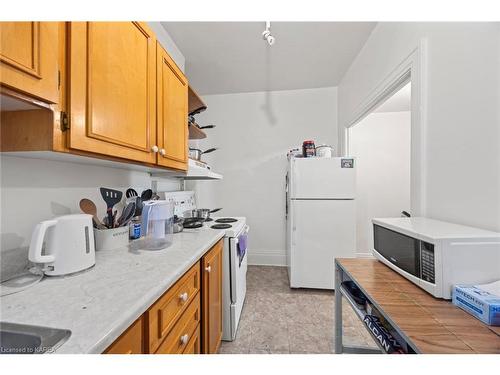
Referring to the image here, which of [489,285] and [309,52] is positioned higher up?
[309,52]

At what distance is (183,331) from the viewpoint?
34.3 inches

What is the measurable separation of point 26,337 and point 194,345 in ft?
2.40

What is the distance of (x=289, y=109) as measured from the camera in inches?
117

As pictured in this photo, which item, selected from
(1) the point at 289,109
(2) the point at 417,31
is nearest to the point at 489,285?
(2) the point at 417,31

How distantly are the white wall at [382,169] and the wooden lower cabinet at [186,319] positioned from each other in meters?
2.59

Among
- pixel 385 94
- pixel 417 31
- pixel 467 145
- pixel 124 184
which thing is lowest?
A: pixel 124 184

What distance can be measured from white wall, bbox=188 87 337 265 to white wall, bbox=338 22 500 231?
1564mm

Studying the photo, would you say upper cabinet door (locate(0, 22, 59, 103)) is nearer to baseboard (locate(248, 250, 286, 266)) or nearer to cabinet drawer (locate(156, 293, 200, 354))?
cabinet drawer (locate(156, 293, 200, 354))

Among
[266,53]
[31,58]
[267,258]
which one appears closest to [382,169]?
[267,258]

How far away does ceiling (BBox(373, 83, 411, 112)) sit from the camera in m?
2.60

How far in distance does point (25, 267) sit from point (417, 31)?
2.45m

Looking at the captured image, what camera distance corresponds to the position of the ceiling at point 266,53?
178 cm

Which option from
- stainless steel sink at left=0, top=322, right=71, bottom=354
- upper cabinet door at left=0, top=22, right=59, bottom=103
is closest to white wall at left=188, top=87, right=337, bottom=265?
upper cabinet door at left=0, top=22, right=59, bottom=103
